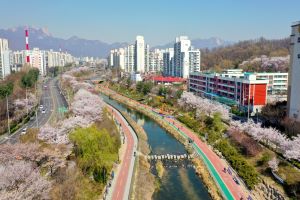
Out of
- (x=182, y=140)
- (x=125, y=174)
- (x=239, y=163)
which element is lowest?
(x=125, y=174)

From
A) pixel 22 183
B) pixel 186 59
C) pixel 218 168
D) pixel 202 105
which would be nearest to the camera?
pixel 22 183

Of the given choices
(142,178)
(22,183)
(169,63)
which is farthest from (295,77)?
(169,63)

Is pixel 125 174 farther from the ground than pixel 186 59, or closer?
closer

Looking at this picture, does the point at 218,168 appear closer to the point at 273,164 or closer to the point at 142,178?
the point at 273,164

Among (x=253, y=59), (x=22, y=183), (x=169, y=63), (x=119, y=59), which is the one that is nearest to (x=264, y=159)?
(x=22, y=183)

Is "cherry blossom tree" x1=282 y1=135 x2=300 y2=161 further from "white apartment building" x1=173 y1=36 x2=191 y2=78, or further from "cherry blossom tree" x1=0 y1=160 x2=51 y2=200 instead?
"white apartment building" x1=173 y1=36 x2=191 y2=78

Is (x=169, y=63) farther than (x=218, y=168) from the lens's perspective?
Yes

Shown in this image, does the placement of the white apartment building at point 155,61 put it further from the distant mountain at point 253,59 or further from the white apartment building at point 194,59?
the white apartment building at point 194,59

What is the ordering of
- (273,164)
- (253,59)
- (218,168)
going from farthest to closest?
1. (253,59)
2. (218,168)
3. (273,164)
